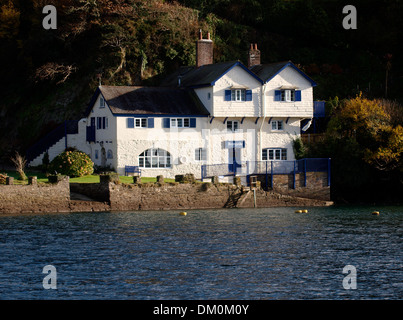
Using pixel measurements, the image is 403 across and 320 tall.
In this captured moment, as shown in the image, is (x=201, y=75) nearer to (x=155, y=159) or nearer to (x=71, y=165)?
(x=155, y=159)

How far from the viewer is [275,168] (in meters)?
64.5

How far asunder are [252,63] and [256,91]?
6.91 metres

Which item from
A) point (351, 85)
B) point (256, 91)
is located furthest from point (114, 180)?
point (351, 85)

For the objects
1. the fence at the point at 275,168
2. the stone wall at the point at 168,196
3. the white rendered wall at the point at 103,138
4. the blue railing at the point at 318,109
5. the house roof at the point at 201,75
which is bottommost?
the stone wall at the point at 168,196

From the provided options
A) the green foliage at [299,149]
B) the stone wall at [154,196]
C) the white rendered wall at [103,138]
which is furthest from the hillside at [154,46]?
the stone wall at [154,196]

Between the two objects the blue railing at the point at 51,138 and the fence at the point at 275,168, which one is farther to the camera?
the blue railing at the point at 51,138

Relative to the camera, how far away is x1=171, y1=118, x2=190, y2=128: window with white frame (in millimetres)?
64438

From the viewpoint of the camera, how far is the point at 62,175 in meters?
55.2

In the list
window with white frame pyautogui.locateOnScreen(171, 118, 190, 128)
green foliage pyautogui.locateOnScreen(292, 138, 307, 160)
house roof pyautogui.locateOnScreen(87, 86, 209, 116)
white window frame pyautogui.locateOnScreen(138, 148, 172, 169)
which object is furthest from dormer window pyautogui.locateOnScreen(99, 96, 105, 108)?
green foliage pyautogui.locateOnScreen(292, 138, 307, 160)

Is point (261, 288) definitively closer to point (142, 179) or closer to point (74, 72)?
point (142, 179)

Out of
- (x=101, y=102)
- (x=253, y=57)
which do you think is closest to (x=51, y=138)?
(x=101, y=102)

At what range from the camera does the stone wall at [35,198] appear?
52.7 meters

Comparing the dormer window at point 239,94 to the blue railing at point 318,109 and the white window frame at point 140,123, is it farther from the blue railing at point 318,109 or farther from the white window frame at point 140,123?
the white window frame at point 140,123

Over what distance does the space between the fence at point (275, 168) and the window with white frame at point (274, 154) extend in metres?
2.50
